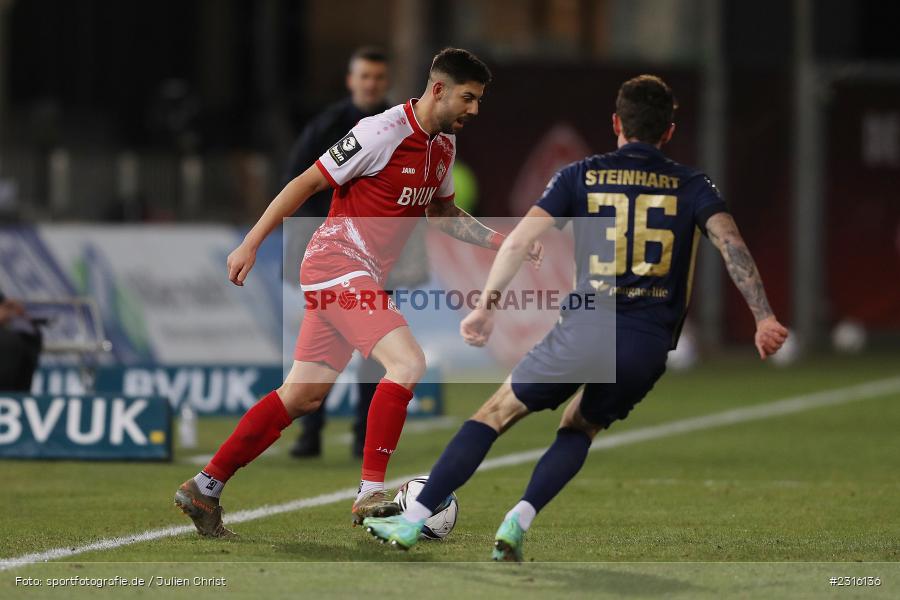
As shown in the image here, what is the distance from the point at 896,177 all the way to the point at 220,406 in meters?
13.1

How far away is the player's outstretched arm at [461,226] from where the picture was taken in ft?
25.1

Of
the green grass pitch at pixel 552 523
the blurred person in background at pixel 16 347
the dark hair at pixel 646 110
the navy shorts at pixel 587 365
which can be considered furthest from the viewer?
the blurred person in background at pixel 16 347

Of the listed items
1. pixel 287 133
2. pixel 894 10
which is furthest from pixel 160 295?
pixel 894 10

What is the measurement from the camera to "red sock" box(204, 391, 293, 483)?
7.30 metres

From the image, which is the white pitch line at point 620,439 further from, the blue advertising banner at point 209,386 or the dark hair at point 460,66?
the dark hair at point 460,66

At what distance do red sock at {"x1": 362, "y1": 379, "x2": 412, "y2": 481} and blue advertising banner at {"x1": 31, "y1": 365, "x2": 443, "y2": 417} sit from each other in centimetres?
Answer: 513

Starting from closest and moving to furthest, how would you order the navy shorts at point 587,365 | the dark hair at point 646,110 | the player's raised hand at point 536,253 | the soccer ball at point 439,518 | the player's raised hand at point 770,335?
the player's raised hand at point 770,335 → the navy shorts at point 587,365 → the dark hair at point 646,110 → the player's raised hand at point 536,253 → the soccer ball at point 439,518

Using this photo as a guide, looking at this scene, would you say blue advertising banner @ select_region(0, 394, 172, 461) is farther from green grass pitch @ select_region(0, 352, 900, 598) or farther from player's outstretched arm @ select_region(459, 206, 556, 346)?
player's outstretched arm @ select_region(459, 206, 556, 346)

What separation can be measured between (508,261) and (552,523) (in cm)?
180

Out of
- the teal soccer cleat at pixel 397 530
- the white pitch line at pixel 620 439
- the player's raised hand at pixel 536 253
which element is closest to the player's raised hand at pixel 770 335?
the player's raised hand at pixel 536 253

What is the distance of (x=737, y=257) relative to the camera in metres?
6.47

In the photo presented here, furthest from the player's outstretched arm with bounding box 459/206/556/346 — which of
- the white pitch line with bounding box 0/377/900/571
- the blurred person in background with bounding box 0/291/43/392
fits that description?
the blurred person in background with bounding box 0/291/43/392

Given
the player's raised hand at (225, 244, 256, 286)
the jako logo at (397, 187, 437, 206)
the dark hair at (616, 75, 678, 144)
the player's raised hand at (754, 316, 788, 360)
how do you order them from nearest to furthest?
the player's raised hand at (754, 316, 788, 360) → the dark hair at (616, 75, 678, 144) → the player's raised hand at (225, 244, 256, 286) → the jako logo at (397, 187, 437, 206)

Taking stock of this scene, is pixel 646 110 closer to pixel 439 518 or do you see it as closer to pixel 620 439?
pixel 439 518
